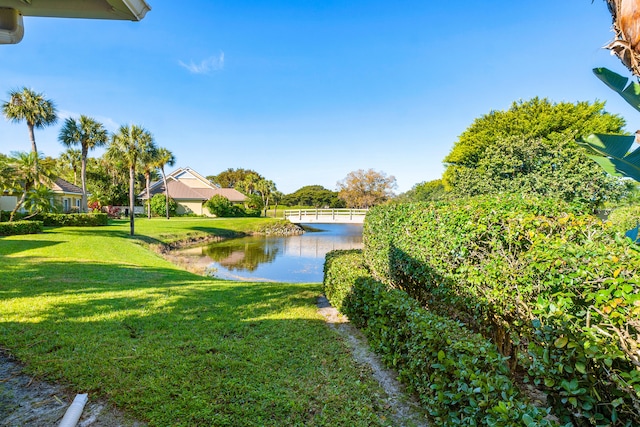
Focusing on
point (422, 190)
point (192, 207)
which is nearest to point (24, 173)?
point (192, 207)

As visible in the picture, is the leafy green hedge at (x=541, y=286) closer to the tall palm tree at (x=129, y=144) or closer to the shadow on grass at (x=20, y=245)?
the shadow on grass at (x=20, y=245)

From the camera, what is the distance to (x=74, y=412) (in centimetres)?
247

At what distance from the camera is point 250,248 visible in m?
21.6

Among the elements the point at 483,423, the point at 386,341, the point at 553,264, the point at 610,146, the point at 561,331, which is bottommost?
the point at 386,341

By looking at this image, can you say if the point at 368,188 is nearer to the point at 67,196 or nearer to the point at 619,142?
the point at 67,196

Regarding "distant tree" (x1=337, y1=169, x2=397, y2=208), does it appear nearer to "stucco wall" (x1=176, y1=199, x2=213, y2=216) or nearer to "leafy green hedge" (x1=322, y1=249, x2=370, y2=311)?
"stucco wall" (x1=176, y1=199, x2=213, y2=216)

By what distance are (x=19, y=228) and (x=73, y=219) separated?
18.2 ft

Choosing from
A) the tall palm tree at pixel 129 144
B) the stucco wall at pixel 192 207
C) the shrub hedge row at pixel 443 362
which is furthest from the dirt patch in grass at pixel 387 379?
the stucco wall at pixel 192 207

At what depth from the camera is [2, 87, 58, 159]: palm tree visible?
21266mm

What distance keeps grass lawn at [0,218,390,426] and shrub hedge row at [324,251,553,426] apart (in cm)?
50

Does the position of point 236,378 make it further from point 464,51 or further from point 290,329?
point 464,51

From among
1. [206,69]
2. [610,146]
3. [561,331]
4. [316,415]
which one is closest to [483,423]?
[561,331]

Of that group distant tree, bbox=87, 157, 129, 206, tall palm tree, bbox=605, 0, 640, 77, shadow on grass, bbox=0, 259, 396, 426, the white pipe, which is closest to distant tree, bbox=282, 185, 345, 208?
distant tree, bbox=87, 157, 129, 206

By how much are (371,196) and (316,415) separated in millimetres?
47140
